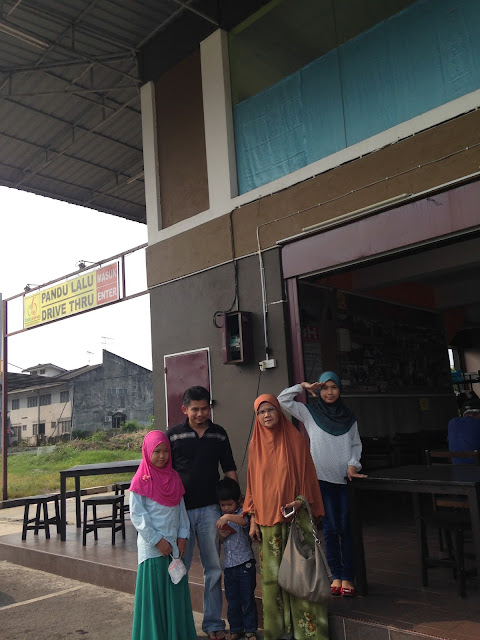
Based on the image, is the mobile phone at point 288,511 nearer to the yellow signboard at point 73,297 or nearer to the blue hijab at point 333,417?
the blue hijab at point 333,417

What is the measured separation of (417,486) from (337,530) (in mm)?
635

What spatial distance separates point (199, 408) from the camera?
383 cm

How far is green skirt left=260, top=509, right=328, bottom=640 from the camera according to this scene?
132 inches

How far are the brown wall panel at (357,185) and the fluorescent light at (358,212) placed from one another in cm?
5

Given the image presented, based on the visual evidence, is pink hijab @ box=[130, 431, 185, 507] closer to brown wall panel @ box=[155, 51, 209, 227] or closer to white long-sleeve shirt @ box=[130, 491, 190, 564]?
white long-sleeve shirt @ box=[130, 491, 190, 564]

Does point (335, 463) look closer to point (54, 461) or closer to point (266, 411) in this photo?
point (266, 411)

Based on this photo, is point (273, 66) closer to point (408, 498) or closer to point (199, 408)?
point (199, 408)

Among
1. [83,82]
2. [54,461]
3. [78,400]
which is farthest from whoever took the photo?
[78,400]

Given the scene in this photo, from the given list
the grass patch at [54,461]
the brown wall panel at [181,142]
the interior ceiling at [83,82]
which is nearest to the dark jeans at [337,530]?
the brown wall panel at [181,142]

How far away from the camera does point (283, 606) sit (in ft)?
11.3

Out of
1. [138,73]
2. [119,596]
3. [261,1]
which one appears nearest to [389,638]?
[119,596]

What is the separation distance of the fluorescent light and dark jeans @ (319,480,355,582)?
9.10 feet

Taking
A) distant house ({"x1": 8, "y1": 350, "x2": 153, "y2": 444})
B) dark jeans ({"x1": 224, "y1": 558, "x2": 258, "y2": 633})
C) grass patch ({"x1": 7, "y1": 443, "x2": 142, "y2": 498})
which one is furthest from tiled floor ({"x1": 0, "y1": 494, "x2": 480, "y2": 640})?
distant house ({"x1": 8, "y1": 350, "x2": 153, "y2": 444})

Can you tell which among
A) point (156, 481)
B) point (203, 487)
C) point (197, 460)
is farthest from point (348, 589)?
point (156, 481)
